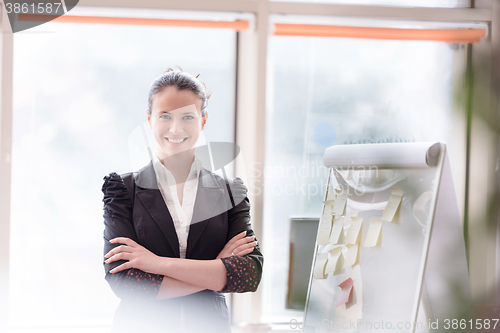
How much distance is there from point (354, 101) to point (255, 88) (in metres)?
0.56

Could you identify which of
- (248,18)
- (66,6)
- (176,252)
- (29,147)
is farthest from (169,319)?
(66,6)

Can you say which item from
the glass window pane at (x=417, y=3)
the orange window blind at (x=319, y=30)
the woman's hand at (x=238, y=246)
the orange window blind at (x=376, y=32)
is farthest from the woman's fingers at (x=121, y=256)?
the glass window pane at (x=417, y=3)

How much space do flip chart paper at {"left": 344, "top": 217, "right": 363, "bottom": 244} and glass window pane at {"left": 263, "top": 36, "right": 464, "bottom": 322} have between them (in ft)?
1.84

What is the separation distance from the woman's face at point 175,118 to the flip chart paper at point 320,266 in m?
0.72

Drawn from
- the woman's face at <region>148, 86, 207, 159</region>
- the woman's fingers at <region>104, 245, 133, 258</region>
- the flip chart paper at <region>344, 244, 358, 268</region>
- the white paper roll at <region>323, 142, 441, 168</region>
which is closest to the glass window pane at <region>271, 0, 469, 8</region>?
the white paper roll at <region>323, 142, 441, 168</region>

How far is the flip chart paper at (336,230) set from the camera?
5.03 feet

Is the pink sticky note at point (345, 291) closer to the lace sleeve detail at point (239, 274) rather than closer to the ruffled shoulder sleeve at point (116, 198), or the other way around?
the lace sleeve detail at point (239, 274)

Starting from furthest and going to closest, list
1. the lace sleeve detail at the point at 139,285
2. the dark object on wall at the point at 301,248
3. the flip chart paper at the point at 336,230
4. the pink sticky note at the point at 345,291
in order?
the dark object on wall at the point at 301,248, the flip chart paper at the point at 336,230, the pink sticky note at the point at 345,291, the lace sleeve detail at the point at 139,285

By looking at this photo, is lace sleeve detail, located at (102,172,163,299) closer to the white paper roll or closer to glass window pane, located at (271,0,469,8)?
the white paper roll

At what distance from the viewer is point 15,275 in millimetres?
1902

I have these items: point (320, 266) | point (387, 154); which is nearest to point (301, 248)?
point (320, 266)

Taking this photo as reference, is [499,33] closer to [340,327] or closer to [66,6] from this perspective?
[340,327]

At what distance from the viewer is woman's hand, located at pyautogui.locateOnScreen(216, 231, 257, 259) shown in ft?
4.29

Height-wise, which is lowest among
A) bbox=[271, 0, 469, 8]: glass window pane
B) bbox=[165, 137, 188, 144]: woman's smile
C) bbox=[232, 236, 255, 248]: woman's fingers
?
bbox=[232, 236, 255, 248]: woman's fingers
